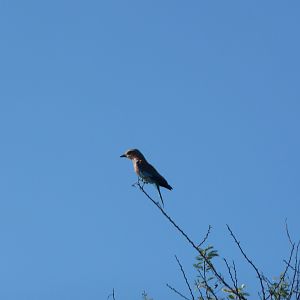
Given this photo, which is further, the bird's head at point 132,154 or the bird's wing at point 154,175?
the bird's head at point 132,154

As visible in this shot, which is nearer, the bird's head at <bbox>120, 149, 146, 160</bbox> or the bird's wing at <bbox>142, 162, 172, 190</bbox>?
the bird's wing at <bbox>142, 162, 172, 190</bbox>

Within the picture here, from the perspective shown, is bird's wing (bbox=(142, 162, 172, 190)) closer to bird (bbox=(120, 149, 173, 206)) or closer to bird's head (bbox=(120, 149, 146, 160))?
bird (bbox=(120, 149, 173, 206))

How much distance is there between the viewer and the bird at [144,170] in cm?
1203

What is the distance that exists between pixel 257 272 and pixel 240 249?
0.21 metres

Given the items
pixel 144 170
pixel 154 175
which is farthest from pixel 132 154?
pixel 154 175

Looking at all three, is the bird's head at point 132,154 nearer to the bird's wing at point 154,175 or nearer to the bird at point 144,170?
the bird at point 144,170

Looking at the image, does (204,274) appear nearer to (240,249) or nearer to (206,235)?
(206,235)

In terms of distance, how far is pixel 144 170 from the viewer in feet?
40.8

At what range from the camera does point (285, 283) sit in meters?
4.58

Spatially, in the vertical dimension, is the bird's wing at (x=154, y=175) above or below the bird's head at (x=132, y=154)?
below

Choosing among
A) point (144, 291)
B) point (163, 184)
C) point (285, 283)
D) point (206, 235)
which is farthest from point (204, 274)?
point (163, 184)

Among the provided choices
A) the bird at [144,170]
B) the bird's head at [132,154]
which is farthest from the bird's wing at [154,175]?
the bird's head at [132,154]

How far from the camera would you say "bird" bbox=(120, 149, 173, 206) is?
12.0 meters

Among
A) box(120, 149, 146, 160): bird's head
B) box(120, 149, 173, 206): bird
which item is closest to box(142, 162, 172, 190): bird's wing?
box(120, 149, 173, 206): bird
